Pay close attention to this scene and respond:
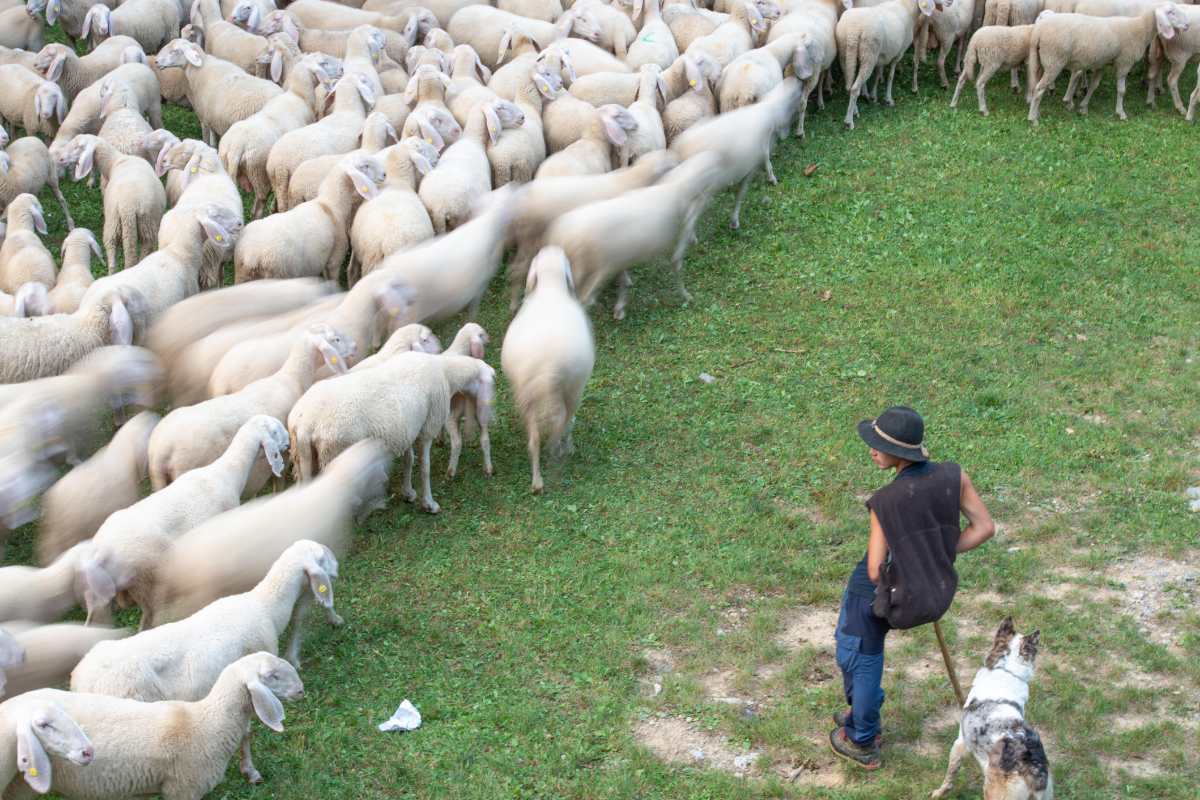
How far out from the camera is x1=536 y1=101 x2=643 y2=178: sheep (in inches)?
473

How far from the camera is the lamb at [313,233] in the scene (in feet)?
34.9

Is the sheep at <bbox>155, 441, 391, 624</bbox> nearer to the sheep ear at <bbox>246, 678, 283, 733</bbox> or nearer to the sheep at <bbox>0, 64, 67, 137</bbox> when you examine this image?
the sheep ear at <bbox>246, 678, 283, 733</bbox>

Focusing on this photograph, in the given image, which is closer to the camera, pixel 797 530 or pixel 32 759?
pixel 32 759

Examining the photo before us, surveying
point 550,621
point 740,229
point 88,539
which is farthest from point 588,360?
point 740,229

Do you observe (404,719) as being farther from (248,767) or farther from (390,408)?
(390,408)

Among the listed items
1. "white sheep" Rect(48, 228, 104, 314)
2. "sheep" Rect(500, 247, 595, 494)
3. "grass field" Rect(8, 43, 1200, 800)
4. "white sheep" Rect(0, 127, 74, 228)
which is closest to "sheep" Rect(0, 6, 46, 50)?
"white sheep" Rect(0, 127, 74, 228)

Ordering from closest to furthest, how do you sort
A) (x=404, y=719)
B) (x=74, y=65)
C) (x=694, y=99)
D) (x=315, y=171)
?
(x=404, y=719) → (x=315, y=171) → (x=694, y=99) → (x=74, y=65)

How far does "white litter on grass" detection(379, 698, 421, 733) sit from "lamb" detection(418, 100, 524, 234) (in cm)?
529

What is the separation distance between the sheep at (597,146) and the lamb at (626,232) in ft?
2.87

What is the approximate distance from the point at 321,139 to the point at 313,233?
5.93ft

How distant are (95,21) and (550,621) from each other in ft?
36.2

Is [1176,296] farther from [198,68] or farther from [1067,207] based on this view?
[198,68]

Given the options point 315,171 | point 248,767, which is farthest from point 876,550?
point 315,171

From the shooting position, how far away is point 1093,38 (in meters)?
14.4
